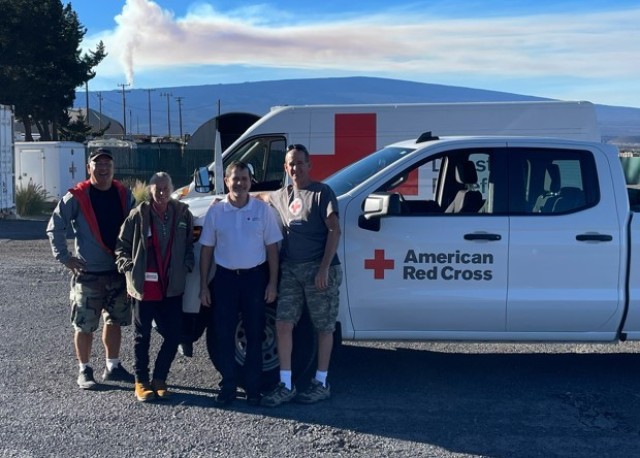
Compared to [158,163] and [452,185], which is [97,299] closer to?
[452,185]

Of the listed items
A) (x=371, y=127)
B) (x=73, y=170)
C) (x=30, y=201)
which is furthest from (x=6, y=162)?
(x=371, y=127)

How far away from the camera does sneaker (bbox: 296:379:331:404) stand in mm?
5738

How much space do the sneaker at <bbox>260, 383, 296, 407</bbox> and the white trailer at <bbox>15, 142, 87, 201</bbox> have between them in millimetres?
18348

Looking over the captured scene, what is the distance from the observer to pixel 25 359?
6773 millimetres

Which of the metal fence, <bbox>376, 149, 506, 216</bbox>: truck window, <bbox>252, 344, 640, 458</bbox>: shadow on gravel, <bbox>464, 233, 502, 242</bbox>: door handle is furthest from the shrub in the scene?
<bbox>464, 233, 502, 242</bbox>: door handle

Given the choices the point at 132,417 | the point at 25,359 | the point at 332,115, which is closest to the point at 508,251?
the point at 132,417

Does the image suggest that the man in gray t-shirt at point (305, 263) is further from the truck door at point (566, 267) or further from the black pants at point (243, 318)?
the truck door at point (566, 267)

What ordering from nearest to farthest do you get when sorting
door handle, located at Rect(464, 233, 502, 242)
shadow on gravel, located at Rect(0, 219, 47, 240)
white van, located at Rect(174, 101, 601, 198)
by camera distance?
door handle, located at Rect(464, 233, 502, 242) → white van, located at Rect(174, 101, 601, 198) → shadow on gravel, located at Rect(0, 219, 47, 240)

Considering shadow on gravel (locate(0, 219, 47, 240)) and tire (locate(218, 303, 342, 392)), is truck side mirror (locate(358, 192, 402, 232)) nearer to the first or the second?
tire (locate(218, 303, 342, 392))

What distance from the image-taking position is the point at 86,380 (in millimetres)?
6051

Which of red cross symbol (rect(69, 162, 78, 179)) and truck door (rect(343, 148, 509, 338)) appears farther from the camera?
red cross symbol (rect(69, 162, 78, 179))

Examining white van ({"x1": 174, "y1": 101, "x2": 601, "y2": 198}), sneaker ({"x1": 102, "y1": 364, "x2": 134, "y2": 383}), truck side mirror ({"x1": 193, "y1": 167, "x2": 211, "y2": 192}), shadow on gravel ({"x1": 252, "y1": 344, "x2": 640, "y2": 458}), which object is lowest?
shadow on gravel ({"x1": 252, "y1": 344, "x2": 640, "y2": 458})

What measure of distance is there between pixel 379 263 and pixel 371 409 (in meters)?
1.05

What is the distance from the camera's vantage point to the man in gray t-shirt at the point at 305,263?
216 inches
